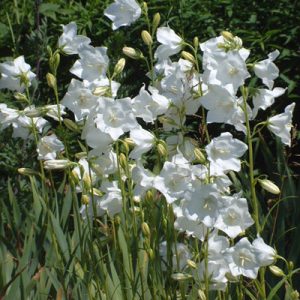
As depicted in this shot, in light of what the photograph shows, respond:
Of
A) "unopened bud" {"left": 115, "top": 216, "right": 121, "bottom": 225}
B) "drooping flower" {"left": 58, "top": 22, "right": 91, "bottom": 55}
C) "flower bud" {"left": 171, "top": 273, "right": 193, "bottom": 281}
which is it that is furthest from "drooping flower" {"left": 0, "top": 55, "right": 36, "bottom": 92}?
"flower bud" {"left": 171, "top": 273, "right": 193, "bottom": 281}

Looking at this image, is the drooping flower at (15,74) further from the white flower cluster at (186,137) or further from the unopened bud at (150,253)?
the unopened bud at (150,253)

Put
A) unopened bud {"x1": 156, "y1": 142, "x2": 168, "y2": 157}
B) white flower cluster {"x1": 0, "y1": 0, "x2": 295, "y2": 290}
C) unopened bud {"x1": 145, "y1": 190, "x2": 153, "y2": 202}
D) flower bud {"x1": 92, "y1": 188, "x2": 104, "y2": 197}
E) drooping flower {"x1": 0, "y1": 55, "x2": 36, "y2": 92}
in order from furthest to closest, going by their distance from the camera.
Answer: drooping flower {"x1": 0, "y1": 55, "x2": 36, "y2": 92} < flower bud {"x1": 92, "y1": 188, "x2": 104, "y2": 197} < unopened bud {"x1": 145, "y1": 190, "x2": 153, "y2": 202} < unopened bud {"x1": 156, "y1": 142, "x2": 168, "y2": 157} < white flower cluster {"x1": 0, "y1": 0, "x2": 295, "y2": 290}

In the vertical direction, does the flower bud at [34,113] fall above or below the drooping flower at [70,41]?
below

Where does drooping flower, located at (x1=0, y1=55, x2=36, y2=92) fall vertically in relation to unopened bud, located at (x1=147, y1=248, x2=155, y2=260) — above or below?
above

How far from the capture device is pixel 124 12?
9.05 feet

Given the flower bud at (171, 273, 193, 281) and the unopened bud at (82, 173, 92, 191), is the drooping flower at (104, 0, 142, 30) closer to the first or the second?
the unopened bud at (82, 173, 92, 191)

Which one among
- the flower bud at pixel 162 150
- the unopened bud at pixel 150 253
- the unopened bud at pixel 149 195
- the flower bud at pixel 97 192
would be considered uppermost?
the flower bud at pixel 162 150

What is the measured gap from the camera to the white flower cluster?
7.91ft

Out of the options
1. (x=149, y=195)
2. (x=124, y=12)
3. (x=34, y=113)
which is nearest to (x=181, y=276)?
(x=149, y=195)

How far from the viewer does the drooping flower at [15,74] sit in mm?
2934

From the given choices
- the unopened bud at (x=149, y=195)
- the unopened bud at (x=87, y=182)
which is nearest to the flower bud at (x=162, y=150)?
the unopened bud at (x=149, y=195)

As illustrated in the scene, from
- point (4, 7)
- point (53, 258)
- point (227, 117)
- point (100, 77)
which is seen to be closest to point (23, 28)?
point (4, 7)

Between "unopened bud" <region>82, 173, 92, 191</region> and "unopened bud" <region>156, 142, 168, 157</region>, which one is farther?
"unopened bud" <region>82, 173, 92, 191</region>

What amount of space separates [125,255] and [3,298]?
45 cm
